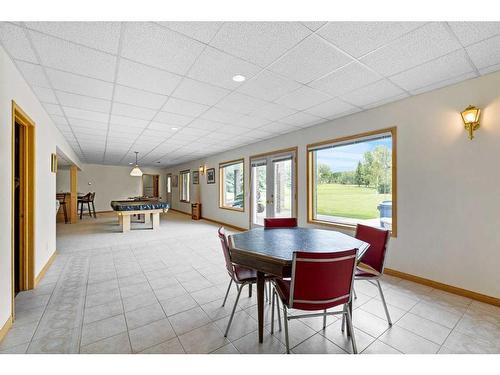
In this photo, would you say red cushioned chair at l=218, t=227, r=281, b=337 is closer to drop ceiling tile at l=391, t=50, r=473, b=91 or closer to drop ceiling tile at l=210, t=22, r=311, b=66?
drop ceiling tile at l=210, t=22, r=311, b=66

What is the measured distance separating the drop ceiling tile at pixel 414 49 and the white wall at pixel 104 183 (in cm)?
1226

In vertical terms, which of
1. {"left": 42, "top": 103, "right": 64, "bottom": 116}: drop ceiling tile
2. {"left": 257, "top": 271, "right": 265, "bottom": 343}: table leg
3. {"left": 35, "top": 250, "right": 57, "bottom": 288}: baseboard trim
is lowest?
{"left": 35, "top": 250, "right": 57, "bottom": 288}: baseboard trim

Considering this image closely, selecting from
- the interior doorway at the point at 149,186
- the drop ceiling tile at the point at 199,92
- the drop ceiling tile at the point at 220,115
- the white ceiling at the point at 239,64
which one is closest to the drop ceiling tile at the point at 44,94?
the white ceiling at the point at 239,64

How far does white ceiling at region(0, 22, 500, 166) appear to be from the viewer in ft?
5.69

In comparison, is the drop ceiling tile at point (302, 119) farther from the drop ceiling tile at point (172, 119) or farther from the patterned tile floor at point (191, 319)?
the patterned tile floor at point (191, 319)

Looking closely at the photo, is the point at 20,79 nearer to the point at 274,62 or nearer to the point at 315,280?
the point at 274,62

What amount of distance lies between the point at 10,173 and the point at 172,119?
237cm

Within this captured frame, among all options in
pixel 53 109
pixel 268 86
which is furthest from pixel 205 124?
pixel 53 109

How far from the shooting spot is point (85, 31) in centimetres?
172

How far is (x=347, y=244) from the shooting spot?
2.10 metres

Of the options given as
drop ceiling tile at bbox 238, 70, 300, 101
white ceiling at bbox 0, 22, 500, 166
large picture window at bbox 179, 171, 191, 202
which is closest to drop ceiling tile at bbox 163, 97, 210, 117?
white ceiling at bbox 0, 22, 500, 166

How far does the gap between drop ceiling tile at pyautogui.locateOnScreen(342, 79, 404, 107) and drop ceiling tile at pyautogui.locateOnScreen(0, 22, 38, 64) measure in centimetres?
334

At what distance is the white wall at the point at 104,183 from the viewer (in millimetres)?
10584
